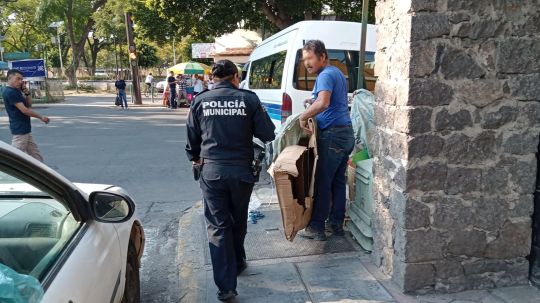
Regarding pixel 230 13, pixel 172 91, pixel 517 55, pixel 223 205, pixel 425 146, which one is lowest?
pixel 172 91

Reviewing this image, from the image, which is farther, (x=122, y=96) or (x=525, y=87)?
(x=122, y=96)

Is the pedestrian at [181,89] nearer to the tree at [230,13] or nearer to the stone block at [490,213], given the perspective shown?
the tree at [230,13]

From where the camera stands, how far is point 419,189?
336 cm

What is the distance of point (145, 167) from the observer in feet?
28.2

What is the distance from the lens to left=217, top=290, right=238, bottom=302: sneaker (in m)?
3.46

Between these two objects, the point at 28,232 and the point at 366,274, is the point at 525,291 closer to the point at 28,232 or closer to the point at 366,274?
the point at 366,274

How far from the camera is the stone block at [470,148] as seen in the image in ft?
11.0

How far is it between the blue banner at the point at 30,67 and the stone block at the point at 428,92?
956 inches

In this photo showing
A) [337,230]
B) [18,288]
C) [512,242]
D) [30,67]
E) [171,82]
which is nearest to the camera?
[18,288]

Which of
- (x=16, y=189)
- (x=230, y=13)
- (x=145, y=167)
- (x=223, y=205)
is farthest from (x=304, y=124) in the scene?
(x=230, y=13)

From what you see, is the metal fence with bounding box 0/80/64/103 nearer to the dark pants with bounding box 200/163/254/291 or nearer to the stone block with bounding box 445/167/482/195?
the dark pants with bounding box 200/163/254/291

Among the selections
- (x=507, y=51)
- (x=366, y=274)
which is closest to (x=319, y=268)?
(x=366, y=274)

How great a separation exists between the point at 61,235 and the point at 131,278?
97cm

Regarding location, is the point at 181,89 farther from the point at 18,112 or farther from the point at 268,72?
the point at 18,112
